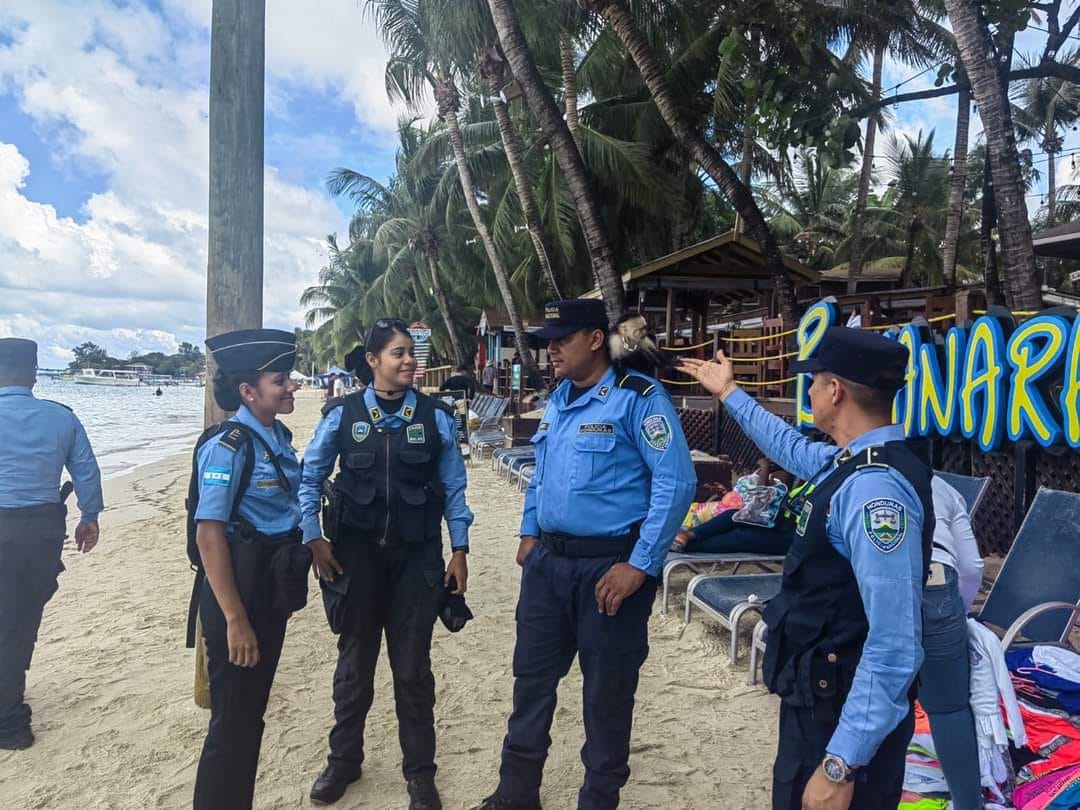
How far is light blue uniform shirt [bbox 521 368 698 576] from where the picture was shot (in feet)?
8.04

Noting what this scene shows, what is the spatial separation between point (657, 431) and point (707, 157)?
722 centimetres

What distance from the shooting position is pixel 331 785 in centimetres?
288

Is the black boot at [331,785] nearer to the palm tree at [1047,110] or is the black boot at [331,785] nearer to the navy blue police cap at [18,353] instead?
the navy blue police cap at [18,353]

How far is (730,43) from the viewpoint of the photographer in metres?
8.15

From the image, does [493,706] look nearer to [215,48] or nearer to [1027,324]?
[215,48]

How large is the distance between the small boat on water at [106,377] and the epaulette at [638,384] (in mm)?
128132

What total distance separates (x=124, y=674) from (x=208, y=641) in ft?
7.71

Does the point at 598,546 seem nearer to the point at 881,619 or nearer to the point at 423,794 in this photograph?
the point at 881,619

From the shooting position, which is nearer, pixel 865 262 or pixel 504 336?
pixel 504 336

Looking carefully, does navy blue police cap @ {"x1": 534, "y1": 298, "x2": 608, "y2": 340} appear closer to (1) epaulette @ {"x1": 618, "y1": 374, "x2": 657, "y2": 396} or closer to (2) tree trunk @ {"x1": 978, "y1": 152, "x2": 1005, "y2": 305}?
(1) epaulette @ {"x1": 618, "y1": 374, "x2": 657, "y2": 396}

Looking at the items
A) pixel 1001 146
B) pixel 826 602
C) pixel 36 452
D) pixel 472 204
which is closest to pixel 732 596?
pixel 826 602

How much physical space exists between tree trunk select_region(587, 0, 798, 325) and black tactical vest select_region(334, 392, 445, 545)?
6.67 meters

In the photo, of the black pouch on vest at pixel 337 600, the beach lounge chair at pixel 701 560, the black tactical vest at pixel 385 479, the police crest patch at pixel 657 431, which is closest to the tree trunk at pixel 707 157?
the beach lounge chair at pixel 701 560

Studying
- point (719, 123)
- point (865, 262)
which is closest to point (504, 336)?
point (719, 123)
